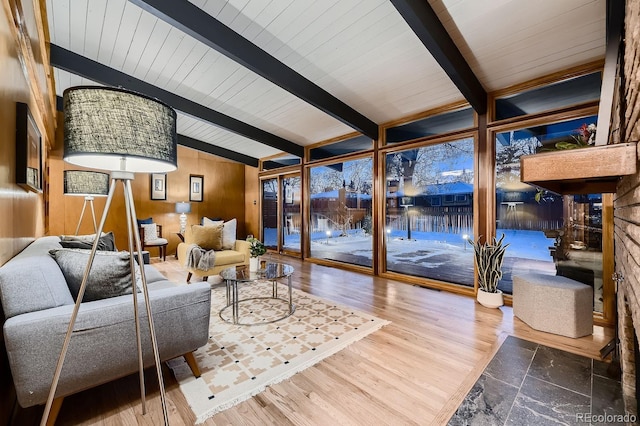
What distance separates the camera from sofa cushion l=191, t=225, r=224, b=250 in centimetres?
425

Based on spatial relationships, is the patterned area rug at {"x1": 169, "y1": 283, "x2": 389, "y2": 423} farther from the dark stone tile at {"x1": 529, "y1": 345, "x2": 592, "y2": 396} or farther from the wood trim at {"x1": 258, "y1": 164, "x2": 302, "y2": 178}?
the wood trim at {"x1": 258, "y1": 164, "x2": 302, "y2": 178}

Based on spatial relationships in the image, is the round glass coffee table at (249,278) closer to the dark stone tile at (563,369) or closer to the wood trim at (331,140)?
the dark stone tile at (563,369)

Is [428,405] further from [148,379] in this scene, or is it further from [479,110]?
[479,110]

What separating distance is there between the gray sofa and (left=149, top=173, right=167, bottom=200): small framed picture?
5540mm

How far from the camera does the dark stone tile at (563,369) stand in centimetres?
181

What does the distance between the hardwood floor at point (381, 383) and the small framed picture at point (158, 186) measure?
5.75 meters

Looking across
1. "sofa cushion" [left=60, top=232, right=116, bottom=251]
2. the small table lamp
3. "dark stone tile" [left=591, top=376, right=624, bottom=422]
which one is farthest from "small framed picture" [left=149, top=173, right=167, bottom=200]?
"dark stone tile" [left=591, top=376, right=624, bottom=422]

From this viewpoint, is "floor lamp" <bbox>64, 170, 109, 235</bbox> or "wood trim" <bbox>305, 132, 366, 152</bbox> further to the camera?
"wood trim" <bbox>305, 132, 366, 152</bbox>

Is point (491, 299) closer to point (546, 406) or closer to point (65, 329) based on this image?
point (546, 406)

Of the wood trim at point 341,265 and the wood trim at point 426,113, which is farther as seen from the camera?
the wood trim at point 341,265

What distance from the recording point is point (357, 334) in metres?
2.53

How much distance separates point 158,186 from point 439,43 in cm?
672

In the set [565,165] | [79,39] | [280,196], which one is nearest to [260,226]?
[280,196]

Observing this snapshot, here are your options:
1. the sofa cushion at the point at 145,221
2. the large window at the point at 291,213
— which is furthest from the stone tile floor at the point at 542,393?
the sofa cushion at the point at 145,221
